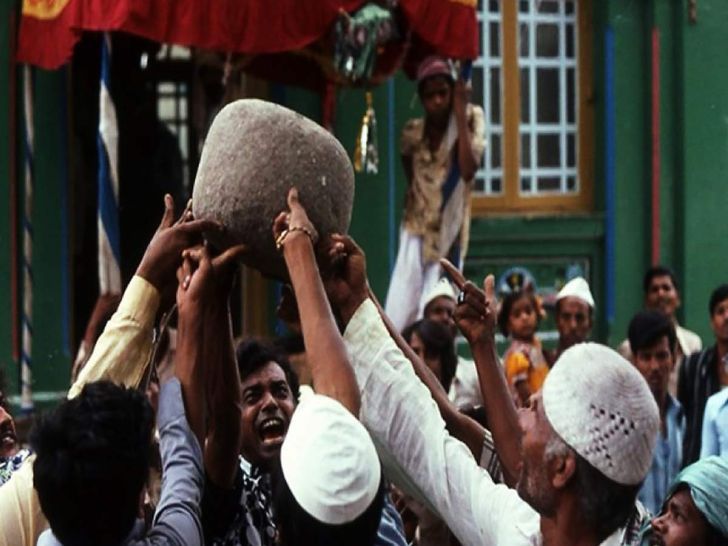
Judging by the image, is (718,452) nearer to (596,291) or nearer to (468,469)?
(468,469)

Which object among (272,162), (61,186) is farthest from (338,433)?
(61,186)

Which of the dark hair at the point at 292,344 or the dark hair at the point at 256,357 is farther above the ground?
the dark hair at the point at 256,357

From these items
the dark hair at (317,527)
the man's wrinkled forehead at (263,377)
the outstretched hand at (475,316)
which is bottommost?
the dark hair at (317,527)

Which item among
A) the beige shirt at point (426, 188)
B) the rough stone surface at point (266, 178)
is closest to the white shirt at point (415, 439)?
the rough stone surface at point (266, 178)

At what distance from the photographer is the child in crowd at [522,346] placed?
363 inches

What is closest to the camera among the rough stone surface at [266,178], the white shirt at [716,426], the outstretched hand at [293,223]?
the outstretched hand at [293,223]

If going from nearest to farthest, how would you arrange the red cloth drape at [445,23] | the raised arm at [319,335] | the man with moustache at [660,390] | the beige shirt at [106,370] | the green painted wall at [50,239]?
the raised arm at [319,335], the beige shirt at [106,370], the man with moustache at [660,390], the red cloth drape at [445,23], the green painted wall at [50,239]

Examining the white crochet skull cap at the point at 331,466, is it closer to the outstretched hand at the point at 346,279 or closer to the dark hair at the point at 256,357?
the outstretched hand at the point at 346,279

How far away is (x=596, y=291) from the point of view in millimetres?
12133

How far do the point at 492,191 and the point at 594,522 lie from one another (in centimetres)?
863

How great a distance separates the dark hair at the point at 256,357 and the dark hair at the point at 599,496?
5.11ft

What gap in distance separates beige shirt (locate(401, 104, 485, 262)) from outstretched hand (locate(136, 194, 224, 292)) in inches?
244

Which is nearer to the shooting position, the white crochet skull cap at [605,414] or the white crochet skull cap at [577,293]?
the white crochet skull cap at [605,414]

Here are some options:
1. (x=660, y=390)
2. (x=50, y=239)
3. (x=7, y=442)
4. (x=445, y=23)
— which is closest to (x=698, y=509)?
(x=7, y=442)
